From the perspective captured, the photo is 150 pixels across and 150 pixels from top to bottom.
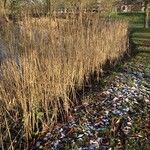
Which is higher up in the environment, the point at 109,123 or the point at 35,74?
the point at 35,74

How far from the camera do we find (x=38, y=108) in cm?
582

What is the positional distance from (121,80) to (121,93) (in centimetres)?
103

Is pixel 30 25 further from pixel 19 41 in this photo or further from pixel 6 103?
pixel 6 103

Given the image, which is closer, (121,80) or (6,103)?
(6,103)

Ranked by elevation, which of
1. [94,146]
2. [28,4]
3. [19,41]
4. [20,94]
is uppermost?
[28,4]

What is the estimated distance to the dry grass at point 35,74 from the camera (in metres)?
5.61

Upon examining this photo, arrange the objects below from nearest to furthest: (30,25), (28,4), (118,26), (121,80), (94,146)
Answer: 1. (94,146)
2. (30,25)
3. (28,4)
4. (121,80)
5. (118,26)

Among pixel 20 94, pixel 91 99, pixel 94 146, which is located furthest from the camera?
pixel 91 99

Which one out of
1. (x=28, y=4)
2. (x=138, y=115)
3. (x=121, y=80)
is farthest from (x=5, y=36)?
(x=121, y=80)

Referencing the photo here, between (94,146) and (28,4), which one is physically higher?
(28,4)

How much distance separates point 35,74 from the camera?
584 cm

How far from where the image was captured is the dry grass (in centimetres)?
561

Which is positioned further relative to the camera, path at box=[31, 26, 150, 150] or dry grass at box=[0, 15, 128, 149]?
dry grass at box=[0, 15, 128, 149]

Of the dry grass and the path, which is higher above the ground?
the dry grass
